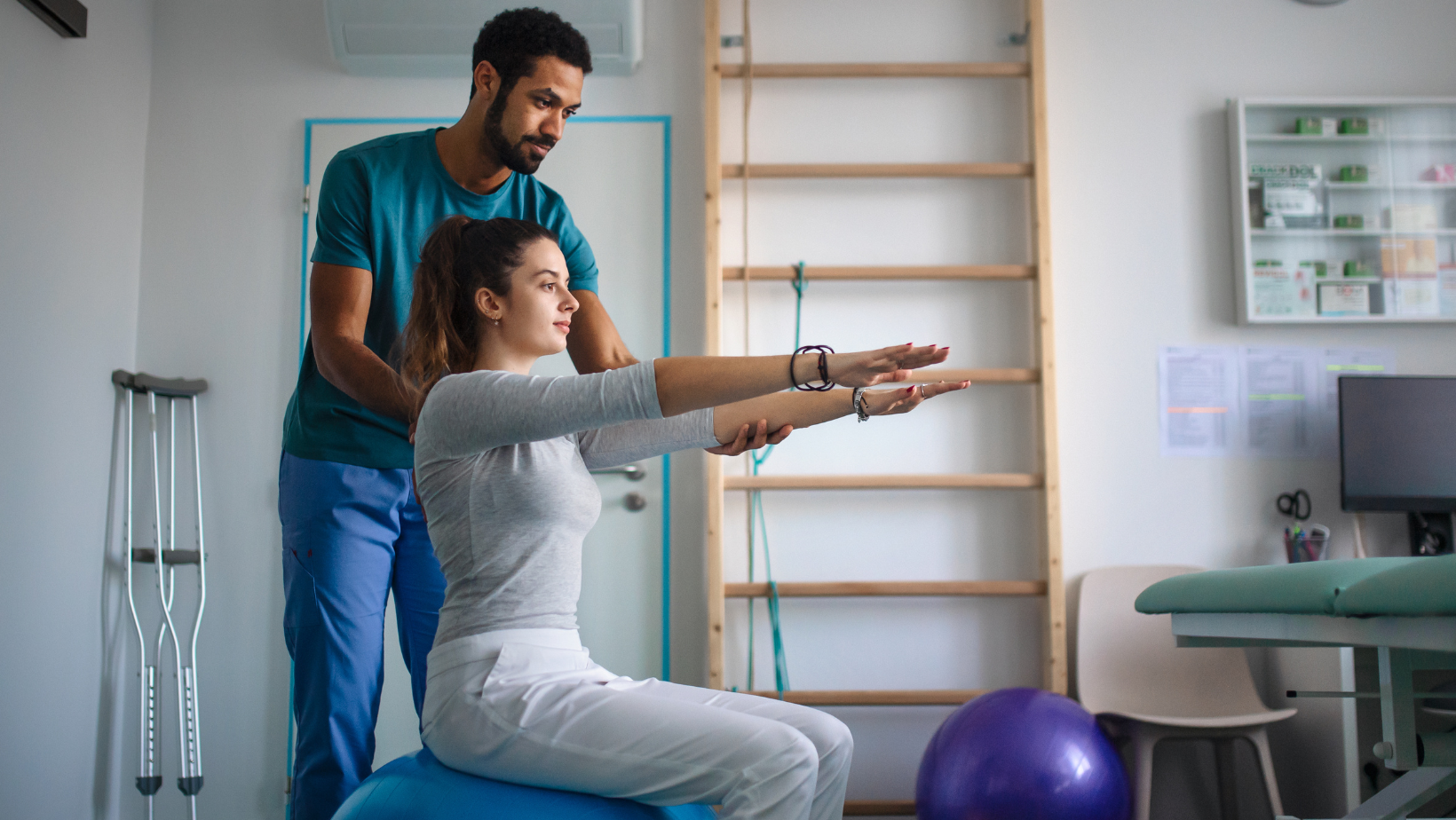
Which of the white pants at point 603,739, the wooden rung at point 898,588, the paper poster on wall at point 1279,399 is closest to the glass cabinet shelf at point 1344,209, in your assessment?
the paper poster on wall at point 1279,399

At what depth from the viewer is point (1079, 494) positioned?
112 inches

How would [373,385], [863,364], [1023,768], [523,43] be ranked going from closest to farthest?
[863,364] → [373,385] → [523,43] → [1023,768]

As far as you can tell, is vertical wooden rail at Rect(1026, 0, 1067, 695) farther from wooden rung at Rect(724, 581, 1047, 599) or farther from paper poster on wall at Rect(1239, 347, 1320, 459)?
paper poster on wall at Rect(1239, 347, 1320, 459)

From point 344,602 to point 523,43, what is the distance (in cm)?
94

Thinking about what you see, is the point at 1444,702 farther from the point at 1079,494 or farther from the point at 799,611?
the point at 799,611

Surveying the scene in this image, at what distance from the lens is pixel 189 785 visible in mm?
2541

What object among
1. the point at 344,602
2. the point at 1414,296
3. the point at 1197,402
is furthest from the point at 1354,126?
the point at 344,602

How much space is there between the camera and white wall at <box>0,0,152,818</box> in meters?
2.31

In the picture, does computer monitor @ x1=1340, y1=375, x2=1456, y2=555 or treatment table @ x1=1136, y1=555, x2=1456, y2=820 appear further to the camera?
computer monitor @ x1=1340, y1=375, x2=1456, y2=555

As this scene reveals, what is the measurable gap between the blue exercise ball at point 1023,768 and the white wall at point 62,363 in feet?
6.90

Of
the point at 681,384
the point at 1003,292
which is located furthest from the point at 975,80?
the point at 681,384

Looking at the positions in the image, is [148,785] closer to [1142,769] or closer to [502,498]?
[502,498]

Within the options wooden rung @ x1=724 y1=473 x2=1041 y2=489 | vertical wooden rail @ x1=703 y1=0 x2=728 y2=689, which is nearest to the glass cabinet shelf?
wooden rung @ x1=724 y1=473 x2=1041 y2=489

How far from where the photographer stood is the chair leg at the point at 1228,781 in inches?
99.8
